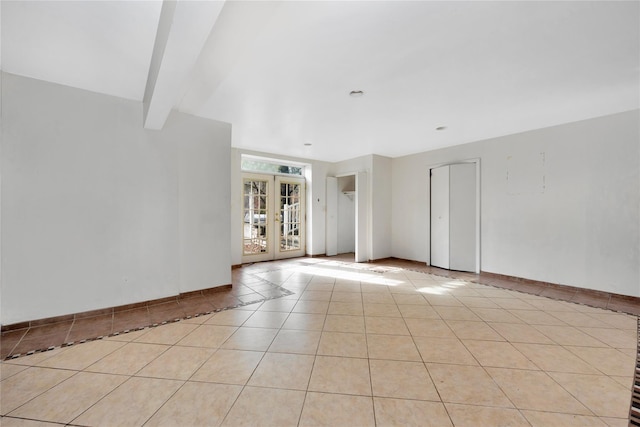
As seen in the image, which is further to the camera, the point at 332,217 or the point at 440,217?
the point at 332,217

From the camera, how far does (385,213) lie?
6.43m

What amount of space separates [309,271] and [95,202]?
3.50 metres

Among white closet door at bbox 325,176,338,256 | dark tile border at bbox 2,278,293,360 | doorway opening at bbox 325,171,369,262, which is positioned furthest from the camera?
white closet door at bbox 325,176,338,256

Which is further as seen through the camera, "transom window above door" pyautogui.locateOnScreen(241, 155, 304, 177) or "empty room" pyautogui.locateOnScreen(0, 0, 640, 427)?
"transom window above door" pyautogui.locateOnScreen(241, 155, 304, 177)

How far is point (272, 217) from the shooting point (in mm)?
6320

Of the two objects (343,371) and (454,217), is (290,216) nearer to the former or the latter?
(454,217)

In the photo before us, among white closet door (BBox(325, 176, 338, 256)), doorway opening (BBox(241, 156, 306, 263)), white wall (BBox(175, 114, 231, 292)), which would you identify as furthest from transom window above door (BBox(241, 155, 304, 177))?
white wall (BBox(175, 114, 231, 292))

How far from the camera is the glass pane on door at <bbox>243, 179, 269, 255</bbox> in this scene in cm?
597

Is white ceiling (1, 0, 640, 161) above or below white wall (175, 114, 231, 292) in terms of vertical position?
above

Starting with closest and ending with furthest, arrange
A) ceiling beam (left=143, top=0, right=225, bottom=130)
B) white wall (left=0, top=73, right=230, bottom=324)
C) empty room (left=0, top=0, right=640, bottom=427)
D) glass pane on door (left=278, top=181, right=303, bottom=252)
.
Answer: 1. ceiling beam (left=143, top=0, right=225, bottom=130)
2. empty room (left=0, top=0, right=640, bottom=427)
3. white wall (left=0, top=73, right=230, bottom=324)
4. glass pane on door (left=278, top=181, right=303, bottom=252)

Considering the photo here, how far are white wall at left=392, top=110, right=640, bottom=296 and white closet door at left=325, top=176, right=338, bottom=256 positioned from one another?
10.1 feet

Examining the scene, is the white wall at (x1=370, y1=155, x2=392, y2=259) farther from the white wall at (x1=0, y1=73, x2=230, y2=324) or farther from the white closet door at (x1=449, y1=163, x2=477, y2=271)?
the white wall at (x1=0, y1=73, x2=230, y2=324)

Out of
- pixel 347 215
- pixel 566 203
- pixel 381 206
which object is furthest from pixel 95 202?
pixel 566 203

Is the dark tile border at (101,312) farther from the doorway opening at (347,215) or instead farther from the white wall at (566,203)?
the white wall at (566,203)
